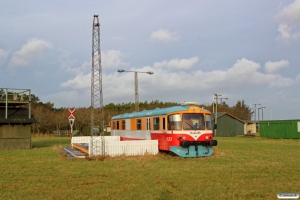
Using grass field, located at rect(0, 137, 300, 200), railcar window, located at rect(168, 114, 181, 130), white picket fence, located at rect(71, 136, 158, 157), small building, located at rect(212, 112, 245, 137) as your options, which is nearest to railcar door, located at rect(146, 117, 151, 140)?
white picket fence, located at rect(71, 136, 158, 157)

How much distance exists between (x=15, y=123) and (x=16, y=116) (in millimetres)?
806

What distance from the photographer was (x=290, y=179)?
35.5 feet

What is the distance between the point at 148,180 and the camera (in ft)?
35.0

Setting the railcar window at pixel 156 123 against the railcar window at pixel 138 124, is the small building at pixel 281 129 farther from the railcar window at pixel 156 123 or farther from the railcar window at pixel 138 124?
the railcar window at pixel 156 123

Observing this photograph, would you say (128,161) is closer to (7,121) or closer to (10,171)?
(10,171)

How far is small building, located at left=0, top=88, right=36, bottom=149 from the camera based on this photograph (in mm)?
23797

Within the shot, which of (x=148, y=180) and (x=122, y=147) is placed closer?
(x=148, y=180)

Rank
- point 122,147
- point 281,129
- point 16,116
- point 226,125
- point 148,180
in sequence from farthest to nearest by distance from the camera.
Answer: point 226,125 → point 281,129 → point 16,116 → point 122,147 → point 148,180

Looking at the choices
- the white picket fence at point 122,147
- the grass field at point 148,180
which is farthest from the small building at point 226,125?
the grass field at point 148,180

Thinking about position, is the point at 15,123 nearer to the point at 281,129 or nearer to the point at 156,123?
the point at 156,123

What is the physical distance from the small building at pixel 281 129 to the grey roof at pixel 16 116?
89.4ft

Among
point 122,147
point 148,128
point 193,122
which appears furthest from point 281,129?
point 122,147

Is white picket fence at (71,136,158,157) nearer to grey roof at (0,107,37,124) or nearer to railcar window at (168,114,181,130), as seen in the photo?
railcar window at (168,114,181,130)

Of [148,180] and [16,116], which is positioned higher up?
[16,116]
